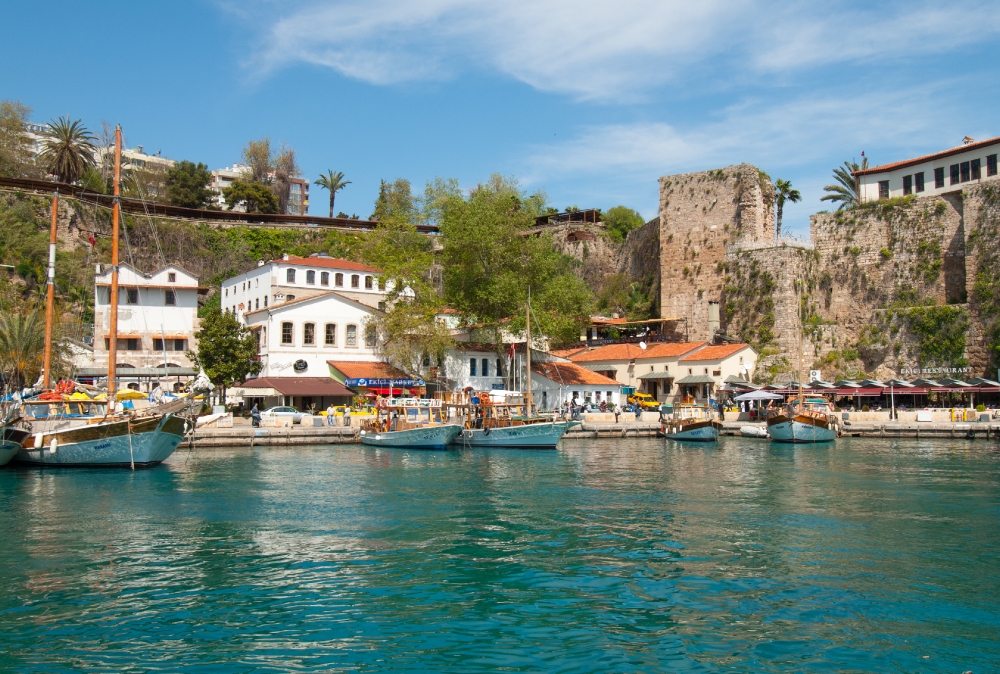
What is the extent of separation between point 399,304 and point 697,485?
29627mm

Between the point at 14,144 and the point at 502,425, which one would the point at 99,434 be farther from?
the point at 14,144

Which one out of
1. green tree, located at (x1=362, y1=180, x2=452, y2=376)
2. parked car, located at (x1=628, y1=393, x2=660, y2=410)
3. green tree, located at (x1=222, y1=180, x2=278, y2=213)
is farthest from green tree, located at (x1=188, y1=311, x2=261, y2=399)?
green tree, located at (x1=222, y1=180, x2=278, y2=213)

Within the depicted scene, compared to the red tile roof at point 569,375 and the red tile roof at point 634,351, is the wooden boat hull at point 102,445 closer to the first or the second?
the red tile roof at point 569,375

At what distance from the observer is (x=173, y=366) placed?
50406 mm

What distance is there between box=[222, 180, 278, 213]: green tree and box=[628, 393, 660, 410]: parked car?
42.0 m

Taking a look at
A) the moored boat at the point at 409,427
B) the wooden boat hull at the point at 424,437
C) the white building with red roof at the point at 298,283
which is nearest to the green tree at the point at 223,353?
the white building with red roof at the point at 298,283

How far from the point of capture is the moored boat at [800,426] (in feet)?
128

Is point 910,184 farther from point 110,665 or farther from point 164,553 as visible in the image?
point 110,665

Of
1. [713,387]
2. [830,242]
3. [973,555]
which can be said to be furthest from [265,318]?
[973,555]

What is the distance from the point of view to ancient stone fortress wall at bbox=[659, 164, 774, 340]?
5688 centimetres

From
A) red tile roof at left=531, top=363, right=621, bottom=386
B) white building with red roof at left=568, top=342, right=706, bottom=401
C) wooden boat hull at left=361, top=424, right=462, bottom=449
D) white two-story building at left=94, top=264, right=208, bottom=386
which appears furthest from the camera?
white building with red roof at left=568, top=342, right=706, bottom=401

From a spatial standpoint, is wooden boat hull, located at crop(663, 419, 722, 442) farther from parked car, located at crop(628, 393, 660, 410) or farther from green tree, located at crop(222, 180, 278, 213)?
green tree, located at crop(222, 180, 278, 213)

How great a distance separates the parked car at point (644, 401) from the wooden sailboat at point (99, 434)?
97.6 ft

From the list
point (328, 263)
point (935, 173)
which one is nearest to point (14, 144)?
point (328, 263)
